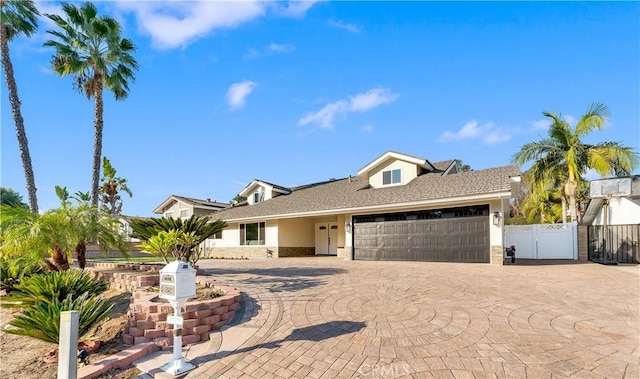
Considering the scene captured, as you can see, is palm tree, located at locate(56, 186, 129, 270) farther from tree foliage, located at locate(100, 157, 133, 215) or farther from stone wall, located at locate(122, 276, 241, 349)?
tree foliage, located at locate(100, 157, 133, 215)

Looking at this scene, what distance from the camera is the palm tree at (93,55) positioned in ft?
50.2

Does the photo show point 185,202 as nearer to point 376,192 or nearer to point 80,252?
point 376,192

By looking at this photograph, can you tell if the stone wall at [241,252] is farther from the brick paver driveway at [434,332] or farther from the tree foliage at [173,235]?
the brick paver driveway at [434,332]

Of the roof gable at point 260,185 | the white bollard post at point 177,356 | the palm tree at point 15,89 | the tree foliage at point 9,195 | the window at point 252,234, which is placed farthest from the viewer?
the tree foliage at point 9,195

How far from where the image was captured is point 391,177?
693 inches

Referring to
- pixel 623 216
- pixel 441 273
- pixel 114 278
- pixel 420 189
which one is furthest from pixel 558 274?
pixel 114 278

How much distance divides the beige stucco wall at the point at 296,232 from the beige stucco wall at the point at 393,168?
5686mm

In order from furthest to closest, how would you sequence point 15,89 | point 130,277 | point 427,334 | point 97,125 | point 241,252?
point 241,252, point 97,125, point 15,89, point 130,277, point 427,334

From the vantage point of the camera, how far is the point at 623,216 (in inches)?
642

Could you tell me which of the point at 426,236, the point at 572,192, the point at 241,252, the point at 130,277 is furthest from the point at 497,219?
the point at 241,252

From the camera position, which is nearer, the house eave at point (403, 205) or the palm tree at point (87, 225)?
the palm tree at point (87, 225)

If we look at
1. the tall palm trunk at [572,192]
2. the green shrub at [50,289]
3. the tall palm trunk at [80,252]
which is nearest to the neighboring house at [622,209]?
the tall palm trunk at [572,192]

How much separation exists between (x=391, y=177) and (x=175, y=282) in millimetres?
14686

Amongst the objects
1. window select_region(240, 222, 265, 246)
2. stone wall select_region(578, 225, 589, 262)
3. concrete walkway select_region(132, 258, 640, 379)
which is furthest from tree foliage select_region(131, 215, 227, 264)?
stone wall select_region(578, 225, 589, 262)
